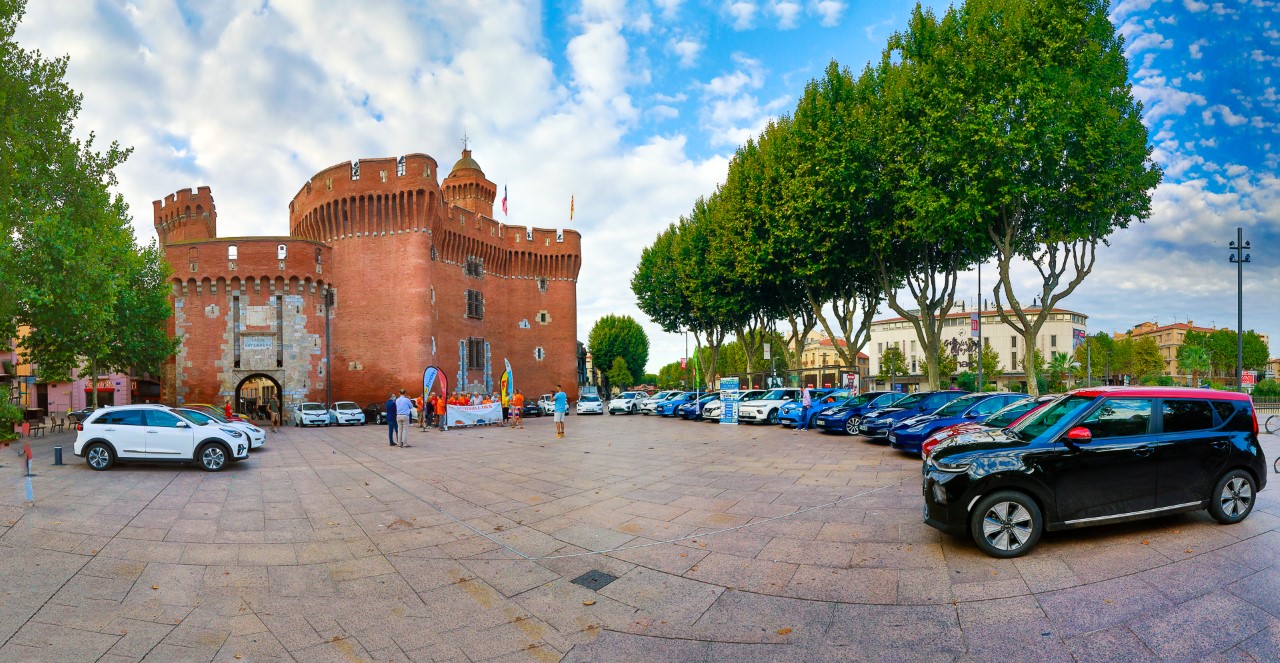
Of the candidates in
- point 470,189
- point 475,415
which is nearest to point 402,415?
point 475,415

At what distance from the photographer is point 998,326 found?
8562 centimetres

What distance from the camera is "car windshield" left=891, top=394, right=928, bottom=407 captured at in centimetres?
1734

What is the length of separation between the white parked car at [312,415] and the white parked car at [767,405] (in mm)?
21586

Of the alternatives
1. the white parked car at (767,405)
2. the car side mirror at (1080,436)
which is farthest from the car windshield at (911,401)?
the car side mirror at (1080,436)

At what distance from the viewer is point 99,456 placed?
1274 centimetres

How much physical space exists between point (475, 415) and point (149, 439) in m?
16.8

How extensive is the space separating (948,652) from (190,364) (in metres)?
39.9

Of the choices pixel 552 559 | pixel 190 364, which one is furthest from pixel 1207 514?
pixel 190 364

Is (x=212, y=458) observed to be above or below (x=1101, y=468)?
below

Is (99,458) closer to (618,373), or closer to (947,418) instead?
(947,418)

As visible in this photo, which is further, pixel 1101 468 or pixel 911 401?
pixel 911 401

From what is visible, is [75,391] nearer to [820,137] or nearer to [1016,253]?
[820,137]

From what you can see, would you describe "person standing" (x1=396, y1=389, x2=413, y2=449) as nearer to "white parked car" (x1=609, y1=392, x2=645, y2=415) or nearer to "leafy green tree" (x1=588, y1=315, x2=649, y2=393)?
"white parked car" (x1=609, y1=392, x2=645, y2=415)

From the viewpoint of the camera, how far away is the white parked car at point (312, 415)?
103 feet
